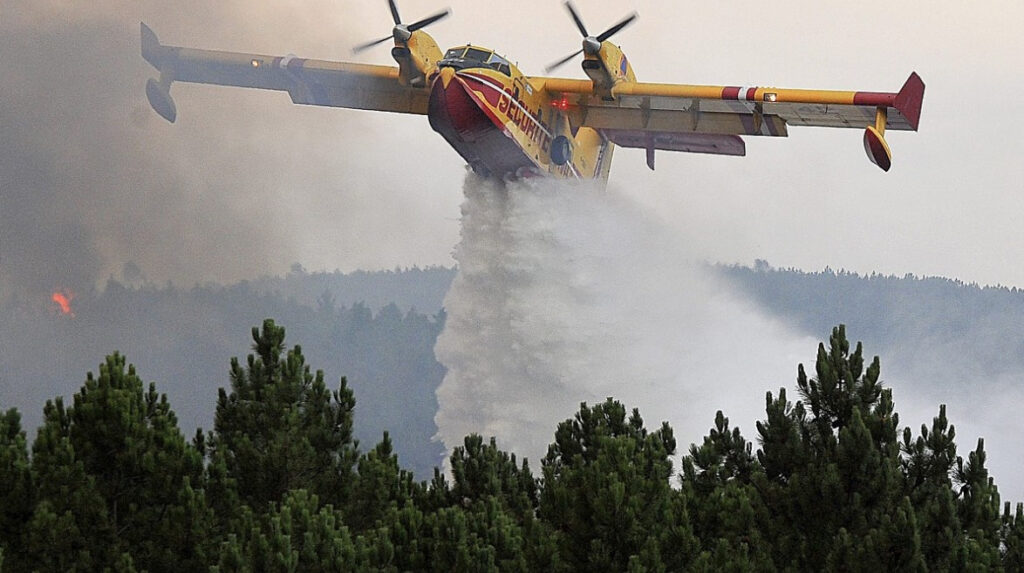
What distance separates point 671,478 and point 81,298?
21.4 metres

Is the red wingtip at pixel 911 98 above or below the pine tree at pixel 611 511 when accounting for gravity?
above

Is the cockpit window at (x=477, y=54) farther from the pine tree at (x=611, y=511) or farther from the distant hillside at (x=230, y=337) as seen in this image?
the pine tree at (x=611, y=511)

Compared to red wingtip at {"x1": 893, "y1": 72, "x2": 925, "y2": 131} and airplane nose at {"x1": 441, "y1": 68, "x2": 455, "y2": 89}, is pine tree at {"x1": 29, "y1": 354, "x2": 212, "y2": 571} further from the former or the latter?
red wingtip at {"x1": 893, "y1": 72, "x2": 925, "y2": 131}

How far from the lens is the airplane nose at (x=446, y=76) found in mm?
22922

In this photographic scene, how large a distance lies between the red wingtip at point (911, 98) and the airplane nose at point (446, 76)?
708 centimetres

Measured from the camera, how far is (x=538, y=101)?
82.2 feet

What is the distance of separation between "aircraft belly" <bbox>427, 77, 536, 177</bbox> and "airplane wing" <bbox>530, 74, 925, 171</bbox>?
4.55 feet

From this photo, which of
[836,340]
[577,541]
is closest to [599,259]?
[836,340]

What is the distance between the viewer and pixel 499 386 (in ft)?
92.7

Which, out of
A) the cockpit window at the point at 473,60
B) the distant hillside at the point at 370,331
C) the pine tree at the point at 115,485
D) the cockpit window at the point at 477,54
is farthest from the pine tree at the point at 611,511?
the distant hillside at the point at 370,331

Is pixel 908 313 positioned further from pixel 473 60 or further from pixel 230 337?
pixel 473 60

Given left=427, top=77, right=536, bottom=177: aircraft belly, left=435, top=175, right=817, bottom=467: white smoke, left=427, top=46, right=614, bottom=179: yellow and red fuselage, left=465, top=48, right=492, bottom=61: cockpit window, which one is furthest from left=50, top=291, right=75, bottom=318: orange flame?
left=465, top=48, right=492, bottom=61: cockpit window

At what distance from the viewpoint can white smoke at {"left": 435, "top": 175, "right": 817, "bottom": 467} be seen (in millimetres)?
27141

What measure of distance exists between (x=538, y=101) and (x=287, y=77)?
4524mm
